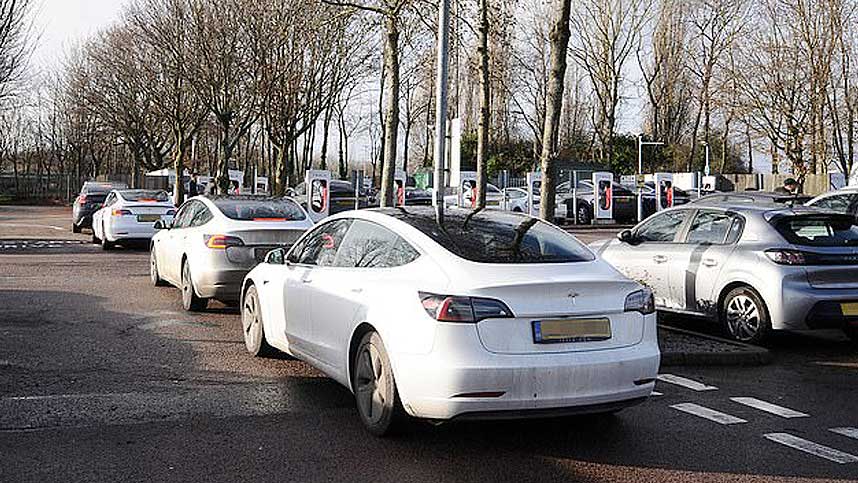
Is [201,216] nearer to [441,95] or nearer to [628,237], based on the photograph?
[441,95]

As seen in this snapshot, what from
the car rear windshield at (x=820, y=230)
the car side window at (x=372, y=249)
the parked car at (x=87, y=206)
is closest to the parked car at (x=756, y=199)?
the car rear windshield at (x=820, y=230)

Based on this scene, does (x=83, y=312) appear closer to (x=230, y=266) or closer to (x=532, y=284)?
(x=230, y=266)

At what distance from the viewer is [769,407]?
7562mm

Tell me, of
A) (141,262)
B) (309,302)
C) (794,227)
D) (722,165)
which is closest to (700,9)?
(722,165)

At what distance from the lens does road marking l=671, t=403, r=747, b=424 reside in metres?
7.09

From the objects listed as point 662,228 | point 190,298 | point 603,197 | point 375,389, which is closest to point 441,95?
point 662,228

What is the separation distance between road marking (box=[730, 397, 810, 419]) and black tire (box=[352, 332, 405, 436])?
2881 mm

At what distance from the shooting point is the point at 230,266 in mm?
11734

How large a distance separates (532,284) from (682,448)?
4.65ft

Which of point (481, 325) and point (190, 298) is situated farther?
point (190, 298)

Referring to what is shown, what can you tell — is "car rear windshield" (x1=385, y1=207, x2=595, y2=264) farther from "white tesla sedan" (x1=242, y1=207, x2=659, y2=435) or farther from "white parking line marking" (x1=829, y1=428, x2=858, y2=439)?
"white parking line marking" (x1=829, y1=428, x2=858, y2=439)

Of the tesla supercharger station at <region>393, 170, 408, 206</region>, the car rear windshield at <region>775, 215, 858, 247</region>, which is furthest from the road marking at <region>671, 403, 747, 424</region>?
the tesla supercharger station at <region>393, 170, 408, 206</region>

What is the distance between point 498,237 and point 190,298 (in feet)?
20.5

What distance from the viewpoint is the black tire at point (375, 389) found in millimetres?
6258
